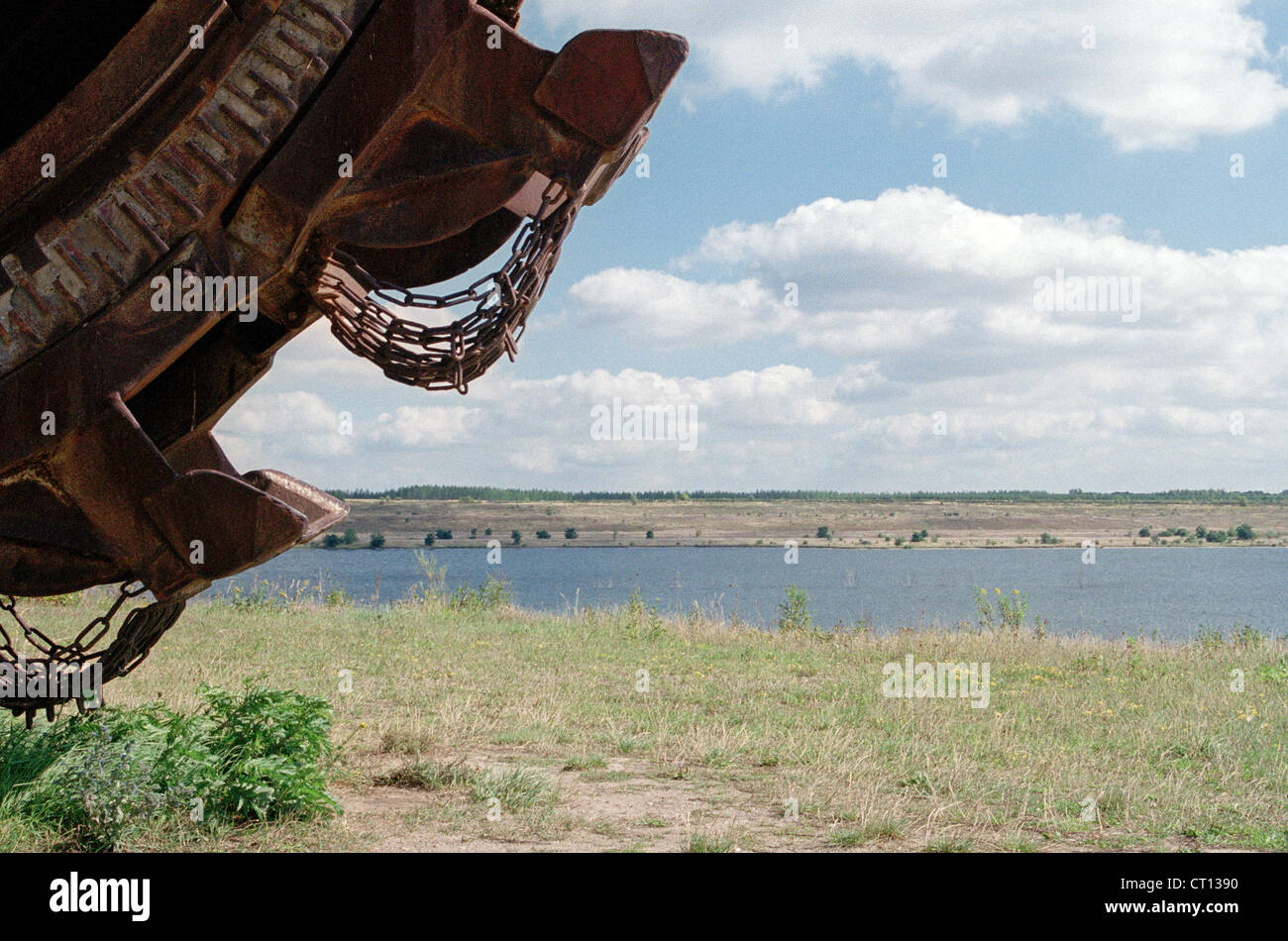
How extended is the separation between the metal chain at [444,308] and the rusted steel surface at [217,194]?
0.08ft

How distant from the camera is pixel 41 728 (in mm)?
7145

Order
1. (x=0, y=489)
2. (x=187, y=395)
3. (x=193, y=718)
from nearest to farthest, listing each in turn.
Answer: (x=0, y=489) < (x=187, y=395) < (x=193, y=718)

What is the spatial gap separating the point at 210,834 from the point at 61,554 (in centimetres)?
256

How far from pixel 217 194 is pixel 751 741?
646cm

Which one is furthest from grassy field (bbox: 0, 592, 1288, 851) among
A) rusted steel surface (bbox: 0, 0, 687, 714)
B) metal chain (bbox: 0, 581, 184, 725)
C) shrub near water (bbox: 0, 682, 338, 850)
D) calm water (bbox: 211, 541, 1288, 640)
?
calm water (bbox: 211, 541, 1288, 640)

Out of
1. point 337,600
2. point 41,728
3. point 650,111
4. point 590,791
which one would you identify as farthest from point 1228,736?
point 337,600

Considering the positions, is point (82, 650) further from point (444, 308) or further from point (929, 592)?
point (929, 592)

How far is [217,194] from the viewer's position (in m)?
3.86

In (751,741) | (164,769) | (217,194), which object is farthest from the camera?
(751,741)

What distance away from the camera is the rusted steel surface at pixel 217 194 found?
12.3 ft

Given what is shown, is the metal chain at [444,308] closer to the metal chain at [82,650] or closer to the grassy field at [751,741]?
the metal chain at [82,650]

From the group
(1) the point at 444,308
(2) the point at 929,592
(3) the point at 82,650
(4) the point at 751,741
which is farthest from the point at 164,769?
(2) the point at 929,592

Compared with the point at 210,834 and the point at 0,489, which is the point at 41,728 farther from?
the point at 0,489
